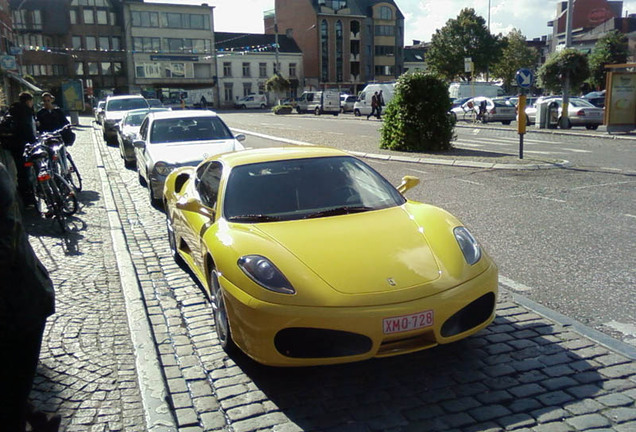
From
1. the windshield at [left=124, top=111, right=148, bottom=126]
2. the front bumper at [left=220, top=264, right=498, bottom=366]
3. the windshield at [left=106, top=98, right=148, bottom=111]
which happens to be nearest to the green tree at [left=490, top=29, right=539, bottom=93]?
the windshield at [left=106, top=98, right=148, bottom=111]

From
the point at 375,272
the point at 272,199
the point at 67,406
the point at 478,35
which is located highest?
the point at 478,35

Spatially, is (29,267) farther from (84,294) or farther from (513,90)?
(513,90)

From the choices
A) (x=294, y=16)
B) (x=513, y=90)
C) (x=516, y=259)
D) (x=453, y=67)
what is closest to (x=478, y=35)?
(x=453, y=67)

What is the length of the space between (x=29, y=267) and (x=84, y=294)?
3503 mm

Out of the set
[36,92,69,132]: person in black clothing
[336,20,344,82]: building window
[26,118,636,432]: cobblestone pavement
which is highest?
[336,20,344,82]: building window

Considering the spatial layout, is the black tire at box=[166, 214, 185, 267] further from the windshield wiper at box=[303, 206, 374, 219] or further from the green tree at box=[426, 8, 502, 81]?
the green tree at box=[426, 8, 502, 81]

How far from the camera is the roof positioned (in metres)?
80.9

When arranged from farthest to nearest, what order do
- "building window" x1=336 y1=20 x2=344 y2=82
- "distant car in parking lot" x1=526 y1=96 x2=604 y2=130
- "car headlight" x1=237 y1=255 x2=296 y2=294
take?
"building window" x1=336 y1=20 x2=344 y2=82 → "distant car in parking lot" x1=526 y1=96 x2=604 y2=130 → "car headlight" x1=237 y1=255 x2=296 y2=294

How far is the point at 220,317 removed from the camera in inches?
173

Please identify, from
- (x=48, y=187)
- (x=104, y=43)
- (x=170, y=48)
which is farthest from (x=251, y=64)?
(x=48, y=187)

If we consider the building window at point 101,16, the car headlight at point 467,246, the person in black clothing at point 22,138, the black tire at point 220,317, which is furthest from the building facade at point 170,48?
the car headlight at point 467,246

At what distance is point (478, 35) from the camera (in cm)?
7069

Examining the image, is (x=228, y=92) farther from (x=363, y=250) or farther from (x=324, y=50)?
(x=363, y=250)

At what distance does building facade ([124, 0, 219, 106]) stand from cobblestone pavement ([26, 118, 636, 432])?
72.4 metres
